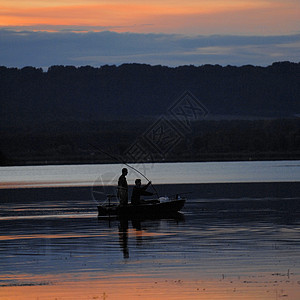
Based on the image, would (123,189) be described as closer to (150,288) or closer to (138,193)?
(138,193)

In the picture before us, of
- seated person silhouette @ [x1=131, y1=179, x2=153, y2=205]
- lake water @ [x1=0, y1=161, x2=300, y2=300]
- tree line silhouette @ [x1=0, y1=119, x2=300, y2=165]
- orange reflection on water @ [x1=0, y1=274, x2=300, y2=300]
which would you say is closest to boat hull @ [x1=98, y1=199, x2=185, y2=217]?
seated person silhouette @ [x1=131, y1=179, x2=153, y2=205]

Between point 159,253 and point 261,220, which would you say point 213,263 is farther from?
point 261,220

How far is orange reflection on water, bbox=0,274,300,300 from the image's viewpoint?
1433 centimetres

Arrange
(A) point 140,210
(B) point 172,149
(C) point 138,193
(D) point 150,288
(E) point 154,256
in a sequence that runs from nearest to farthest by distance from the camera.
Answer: (D) point 150,288 < (E) point 154,256 < (C) point 138,193 < (A) point 140,210 < (B) point 172,149

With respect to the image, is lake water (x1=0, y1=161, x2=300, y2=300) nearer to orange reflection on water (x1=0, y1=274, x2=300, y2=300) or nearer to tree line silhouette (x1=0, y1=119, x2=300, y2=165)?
orange reflection on water (x1=0, y1=274, x2=300, y2=300)

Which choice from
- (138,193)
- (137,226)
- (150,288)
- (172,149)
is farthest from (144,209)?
(172,149)

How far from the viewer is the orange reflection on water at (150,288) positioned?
14328 millimetres

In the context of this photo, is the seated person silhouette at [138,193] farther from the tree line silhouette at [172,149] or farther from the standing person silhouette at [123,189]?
the tree line silhouette at [172,149]

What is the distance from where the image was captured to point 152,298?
46.5ft

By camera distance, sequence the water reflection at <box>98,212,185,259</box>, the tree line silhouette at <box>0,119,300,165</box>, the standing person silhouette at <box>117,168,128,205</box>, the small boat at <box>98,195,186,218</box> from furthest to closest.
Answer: the tree line silhouette at <box>0,119,300,165</box>
the small boat at <box>98,195,186,218</box>
the standing person silhouette at <box>117,168,128,205</box>
the water reflection at <box>98,212,185,259</box>

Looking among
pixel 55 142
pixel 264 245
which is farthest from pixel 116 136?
pixel 264 245

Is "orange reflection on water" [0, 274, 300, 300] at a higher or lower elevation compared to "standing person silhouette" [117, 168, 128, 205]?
lower

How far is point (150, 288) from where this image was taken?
1495cm

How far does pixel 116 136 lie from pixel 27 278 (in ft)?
550
